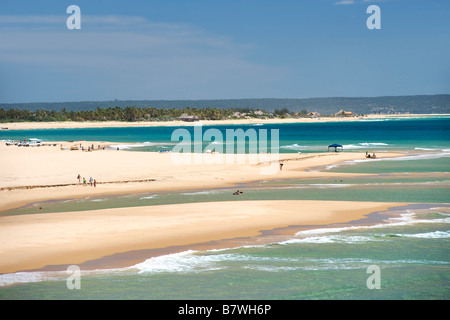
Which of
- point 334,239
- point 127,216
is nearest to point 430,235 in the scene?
point 334,239

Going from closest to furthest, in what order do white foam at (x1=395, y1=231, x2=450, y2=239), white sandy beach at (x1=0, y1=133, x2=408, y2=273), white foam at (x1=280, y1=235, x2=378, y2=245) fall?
white sandy beach at (x1=0, y1=133, x2=408, y2=273), white foam at (x1=280, y1=235, x2=378, y2=245), white foam at (x1=395, y1=231, x2=450, y2=239)

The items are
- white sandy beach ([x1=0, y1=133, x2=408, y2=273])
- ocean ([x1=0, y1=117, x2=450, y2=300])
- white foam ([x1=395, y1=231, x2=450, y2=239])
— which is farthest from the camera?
white foam ([x1=395, y1=231, x2=450, y2=239])

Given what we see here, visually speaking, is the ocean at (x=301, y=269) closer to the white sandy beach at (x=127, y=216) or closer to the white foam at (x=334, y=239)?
the white foam at (x=334, y=239)

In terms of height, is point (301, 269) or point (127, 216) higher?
point (127, 216)

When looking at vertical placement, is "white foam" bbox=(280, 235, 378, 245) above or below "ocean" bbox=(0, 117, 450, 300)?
above

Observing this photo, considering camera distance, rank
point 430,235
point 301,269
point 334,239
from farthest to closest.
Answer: point 430,235, point 334,239, point 301,269

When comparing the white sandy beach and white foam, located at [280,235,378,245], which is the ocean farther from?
the white sandy beach

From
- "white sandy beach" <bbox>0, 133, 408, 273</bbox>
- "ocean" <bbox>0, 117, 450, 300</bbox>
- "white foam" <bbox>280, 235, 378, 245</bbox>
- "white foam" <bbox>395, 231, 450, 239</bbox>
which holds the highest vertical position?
"white sandy beach" <bbox>0, 133, 408, 273</bbox>

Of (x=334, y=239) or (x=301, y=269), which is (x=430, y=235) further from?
(x=301, y=269)

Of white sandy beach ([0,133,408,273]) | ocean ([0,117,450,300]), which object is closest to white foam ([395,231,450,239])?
ocean ([0,117,450,300])

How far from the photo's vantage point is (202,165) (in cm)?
4519

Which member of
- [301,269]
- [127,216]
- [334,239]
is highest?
[127,216]
